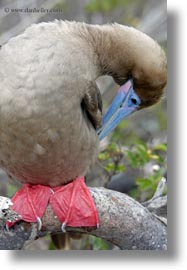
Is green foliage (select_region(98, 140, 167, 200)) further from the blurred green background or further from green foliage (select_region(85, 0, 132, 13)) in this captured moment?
green foliage (select_region(85, 0, 132, 13))

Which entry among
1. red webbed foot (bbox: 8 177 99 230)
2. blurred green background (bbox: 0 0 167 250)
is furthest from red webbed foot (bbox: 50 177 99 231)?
blurred green background (bbox: 0 0 167 250)

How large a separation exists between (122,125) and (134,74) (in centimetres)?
51

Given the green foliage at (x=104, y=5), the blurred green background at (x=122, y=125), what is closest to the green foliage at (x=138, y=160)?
the blurred green background at (x=122, y=125)

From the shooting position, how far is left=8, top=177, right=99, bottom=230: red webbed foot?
2.12m

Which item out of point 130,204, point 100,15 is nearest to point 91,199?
point 130,204

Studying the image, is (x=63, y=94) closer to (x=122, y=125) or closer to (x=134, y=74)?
(x=134, y=74)

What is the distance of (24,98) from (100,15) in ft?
2.22

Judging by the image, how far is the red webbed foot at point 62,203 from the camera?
212 centimetres

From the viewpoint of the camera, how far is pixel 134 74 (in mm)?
2158

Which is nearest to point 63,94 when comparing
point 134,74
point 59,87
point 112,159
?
point 59,87

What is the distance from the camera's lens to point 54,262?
7.39 ft

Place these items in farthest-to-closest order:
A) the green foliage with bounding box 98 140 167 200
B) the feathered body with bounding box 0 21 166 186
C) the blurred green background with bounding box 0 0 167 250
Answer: the green foliage with bounding box 98 140 167 200 < the blurred green background with bounding box 0 0 167 250 < the feathered body with bounding box 0 21 166 186

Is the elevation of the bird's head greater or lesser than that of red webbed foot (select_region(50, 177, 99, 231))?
greater

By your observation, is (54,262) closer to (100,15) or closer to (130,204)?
(130,204)
